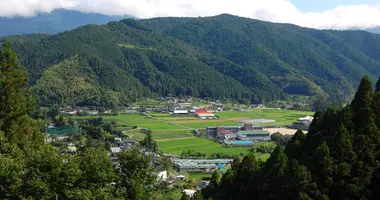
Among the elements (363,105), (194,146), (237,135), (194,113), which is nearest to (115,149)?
(194,146)

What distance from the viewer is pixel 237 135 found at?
51.8 meters

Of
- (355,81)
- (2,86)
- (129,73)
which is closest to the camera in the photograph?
(2,86)

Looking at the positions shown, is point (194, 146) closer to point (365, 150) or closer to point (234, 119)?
point (234, 119)

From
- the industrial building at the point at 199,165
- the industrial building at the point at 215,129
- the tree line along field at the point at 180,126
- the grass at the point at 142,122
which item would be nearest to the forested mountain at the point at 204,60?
the grass at the point at 142,122

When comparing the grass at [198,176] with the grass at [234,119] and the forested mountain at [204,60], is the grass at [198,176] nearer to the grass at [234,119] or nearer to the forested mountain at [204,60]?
the grass at [234,119]

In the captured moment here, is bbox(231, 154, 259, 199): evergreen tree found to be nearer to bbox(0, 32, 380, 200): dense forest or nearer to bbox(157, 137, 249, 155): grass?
bbox(0, 32, 380, 200): dense forest

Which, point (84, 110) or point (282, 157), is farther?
point (84, 110)

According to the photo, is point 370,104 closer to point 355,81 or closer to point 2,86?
point 2,86

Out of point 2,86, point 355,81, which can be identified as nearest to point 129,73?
point 355,81

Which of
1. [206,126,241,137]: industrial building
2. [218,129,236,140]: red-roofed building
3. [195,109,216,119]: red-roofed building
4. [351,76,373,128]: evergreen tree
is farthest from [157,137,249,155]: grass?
[351,76,373,128]: evergreen tree

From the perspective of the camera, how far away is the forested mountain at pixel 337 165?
44.9 ft

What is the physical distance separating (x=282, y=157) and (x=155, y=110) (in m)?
63.2

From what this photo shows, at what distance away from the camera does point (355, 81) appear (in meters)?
146

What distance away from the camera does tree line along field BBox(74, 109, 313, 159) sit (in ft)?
146
